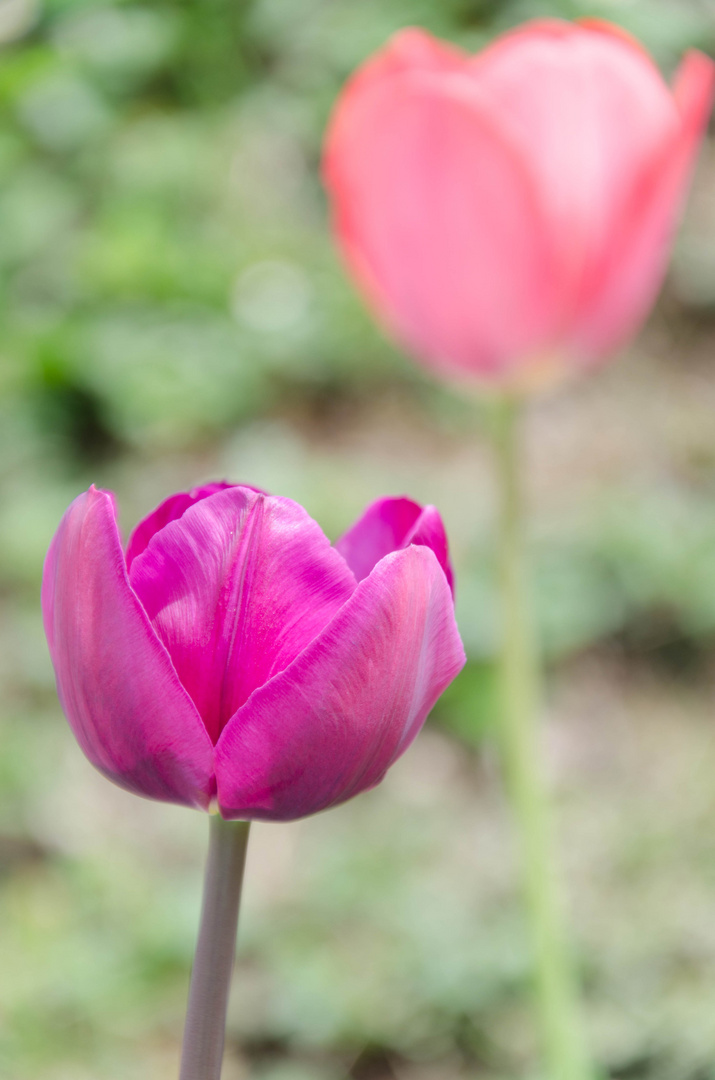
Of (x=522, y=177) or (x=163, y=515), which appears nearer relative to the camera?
(x=163, y=515)

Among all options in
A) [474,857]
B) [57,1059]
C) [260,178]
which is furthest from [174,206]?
[57,1059]

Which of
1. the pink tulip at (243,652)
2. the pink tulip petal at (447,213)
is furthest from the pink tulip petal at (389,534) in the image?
the pink tulip petal at (447,213)

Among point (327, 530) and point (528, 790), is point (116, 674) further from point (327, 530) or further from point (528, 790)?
point (327, 530)

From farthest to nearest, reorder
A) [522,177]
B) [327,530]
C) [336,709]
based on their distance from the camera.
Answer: [327,530], [522,177], [336,709]

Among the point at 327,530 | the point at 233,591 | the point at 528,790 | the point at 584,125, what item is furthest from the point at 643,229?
the point at 327,530

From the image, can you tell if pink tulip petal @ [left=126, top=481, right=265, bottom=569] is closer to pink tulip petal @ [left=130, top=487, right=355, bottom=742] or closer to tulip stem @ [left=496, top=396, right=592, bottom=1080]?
pink tulip petal @ [left=130, top=487, right=355, bottom=742]

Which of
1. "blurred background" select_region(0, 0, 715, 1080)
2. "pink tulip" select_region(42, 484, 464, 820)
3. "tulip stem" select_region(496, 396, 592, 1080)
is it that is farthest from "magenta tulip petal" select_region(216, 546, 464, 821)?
"tulip stem" select_region(496, 396, 592, 1080)

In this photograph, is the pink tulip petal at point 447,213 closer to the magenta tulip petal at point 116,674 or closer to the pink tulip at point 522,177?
the pink tulip at point 522,177
